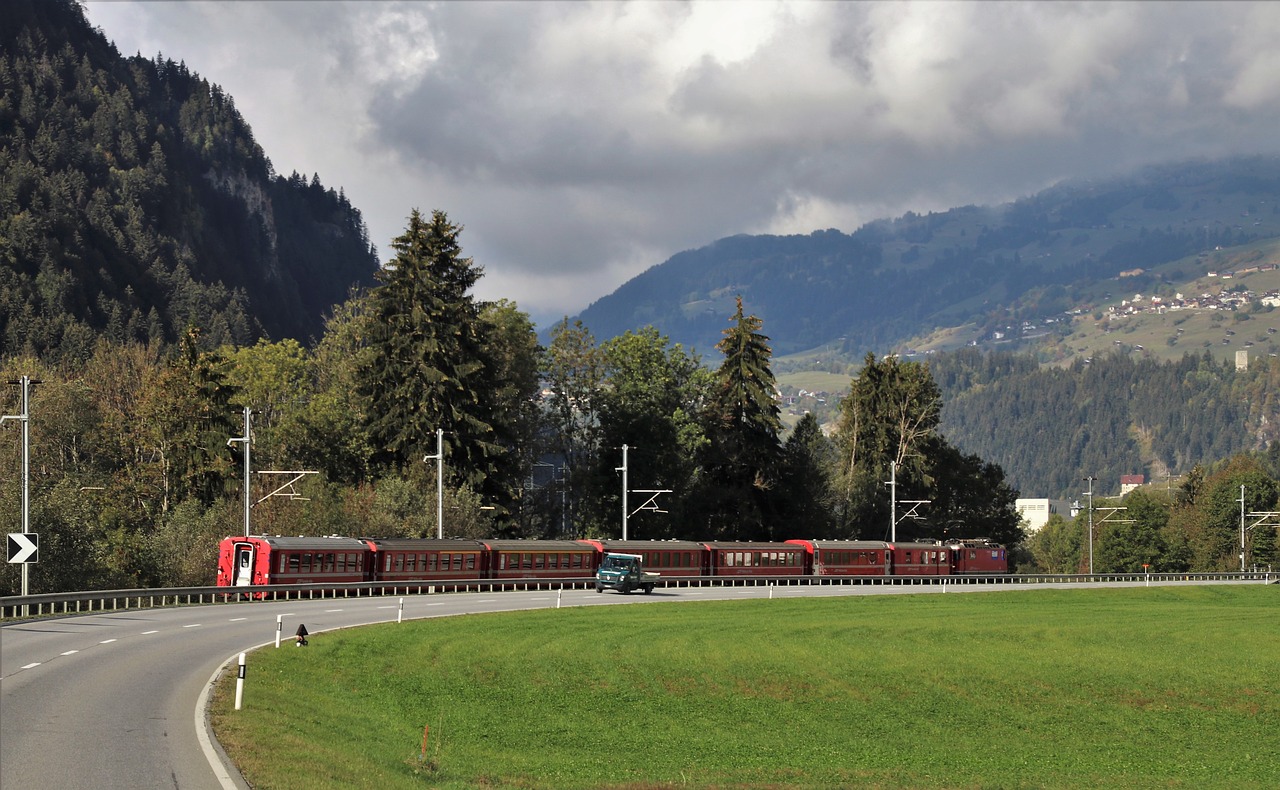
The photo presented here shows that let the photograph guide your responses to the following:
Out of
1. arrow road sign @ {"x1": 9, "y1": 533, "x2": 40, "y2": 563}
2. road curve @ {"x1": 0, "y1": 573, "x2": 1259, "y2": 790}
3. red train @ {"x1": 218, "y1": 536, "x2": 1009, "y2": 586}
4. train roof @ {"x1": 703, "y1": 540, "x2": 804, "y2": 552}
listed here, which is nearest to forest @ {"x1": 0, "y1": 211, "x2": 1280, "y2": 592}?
red train @ {"x1": 218, "y1": 536, "x2": 1009, "y2": 586}

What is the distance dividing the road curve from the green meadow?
3.16ft

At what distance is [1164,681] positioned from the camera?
148 ft

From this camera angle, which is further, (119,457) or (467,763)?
(119,457)

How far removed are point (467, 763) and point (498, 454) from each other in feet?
230

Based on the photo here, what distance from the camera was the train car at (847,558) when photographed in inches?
3915

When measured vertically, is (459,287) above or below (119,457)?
above

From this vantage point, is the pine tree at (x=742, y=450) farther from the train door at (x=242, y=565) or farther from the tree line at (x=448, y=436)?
the train door at (x=242, y=565)

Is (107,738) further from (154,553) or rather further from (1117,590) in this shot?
(1117,590)

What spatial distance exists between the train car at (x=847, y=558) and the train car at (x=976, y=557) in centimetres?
938

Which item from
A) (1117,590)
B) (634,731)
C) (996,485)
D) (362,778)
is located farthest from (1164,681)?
(996,485)

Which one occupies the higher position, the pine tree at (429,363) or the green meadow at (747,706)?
the pine tree at (429,363)

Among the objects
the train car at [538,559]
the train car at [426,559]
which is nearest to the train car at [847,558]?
the train car at [538,559]

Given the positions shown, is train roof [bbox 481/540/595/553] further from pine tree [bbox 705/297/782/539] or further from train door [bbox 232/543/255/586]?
pine tree [bbox 705/297/782/539]

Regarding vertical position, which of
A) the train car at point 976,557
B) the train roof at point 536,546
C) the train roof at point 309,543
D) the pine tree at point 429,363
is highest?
the pine tree at point 429,363
